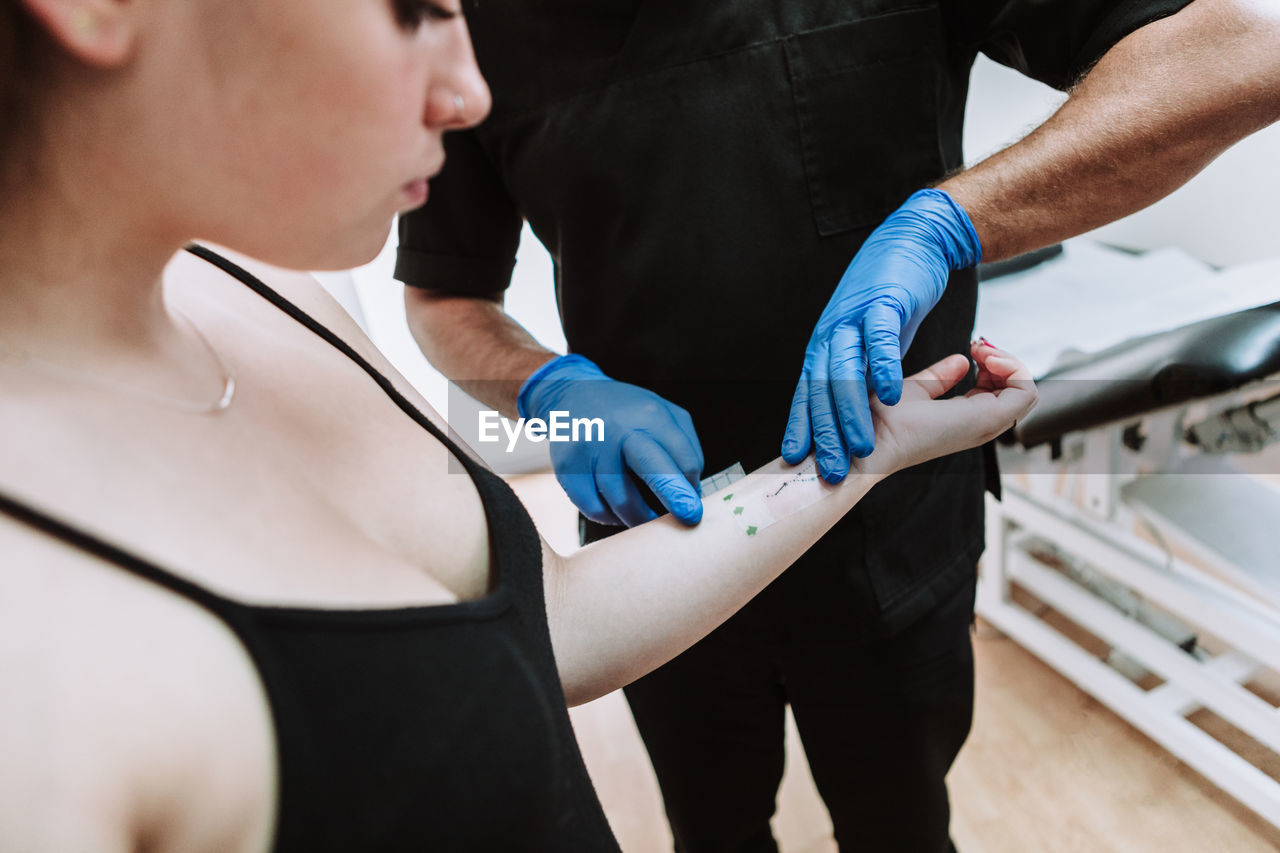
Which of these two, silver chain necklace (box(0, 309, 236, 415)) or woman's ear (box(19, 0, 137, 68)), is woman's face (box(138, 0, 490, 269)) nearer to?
woman's ear (box(19, 0, 137, 68))

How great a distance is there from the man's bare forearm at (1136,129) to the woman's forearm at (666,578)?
0.34 metres

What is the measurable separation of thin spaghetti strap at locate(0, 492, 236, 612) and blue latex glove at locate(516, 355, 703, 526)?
1.56 feet

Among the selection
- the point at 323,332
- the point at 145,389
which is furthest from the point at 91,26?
the point at 323,332

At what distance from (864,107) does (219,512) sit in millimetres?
766

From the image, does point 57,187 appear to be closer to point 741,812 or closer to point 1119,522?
point 741,812

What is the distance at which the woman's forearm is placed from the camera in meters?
0.72

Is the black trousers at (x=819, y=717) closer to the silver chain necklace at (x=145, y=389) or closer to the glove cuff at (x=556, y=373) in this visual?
the glove cuff at (x=556, y=373)

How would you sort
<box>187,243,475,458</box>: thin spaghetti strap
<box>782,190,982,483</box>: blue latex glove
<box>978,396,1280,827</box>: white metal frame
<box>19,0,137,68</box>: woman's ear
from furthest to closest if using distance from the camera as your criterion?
<box>978,396,1280,827</box>: white metal frame → <box>782,190,982,483</box>: blue latex glove → <box>187,243,475,458</box>: thin spaghetti strap → <box>19,0,137,68</box>: woman's ear

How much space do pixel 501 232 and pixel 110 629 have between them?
2.79ft

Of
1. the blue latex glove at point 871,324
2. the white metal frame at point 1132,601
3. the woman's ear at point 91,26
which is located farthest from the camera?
the white metal frame at point 1132,601

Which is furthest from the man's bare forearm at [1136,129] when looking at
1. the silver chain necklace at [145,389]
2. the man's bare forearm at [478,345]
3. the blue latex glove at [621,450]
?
the silver chain necklace at [145,389]

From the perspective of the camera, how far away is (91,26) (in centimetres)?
37

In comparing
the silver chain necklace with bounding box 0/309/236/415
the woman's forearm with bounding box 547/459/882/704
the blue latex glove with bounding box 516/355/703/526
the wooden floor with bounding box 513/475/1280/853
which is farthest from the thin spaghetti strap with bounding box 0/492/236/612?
the wooden floor with bounding box 513/475/1280/853

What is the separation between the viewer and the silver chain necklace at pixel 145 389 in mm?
442
